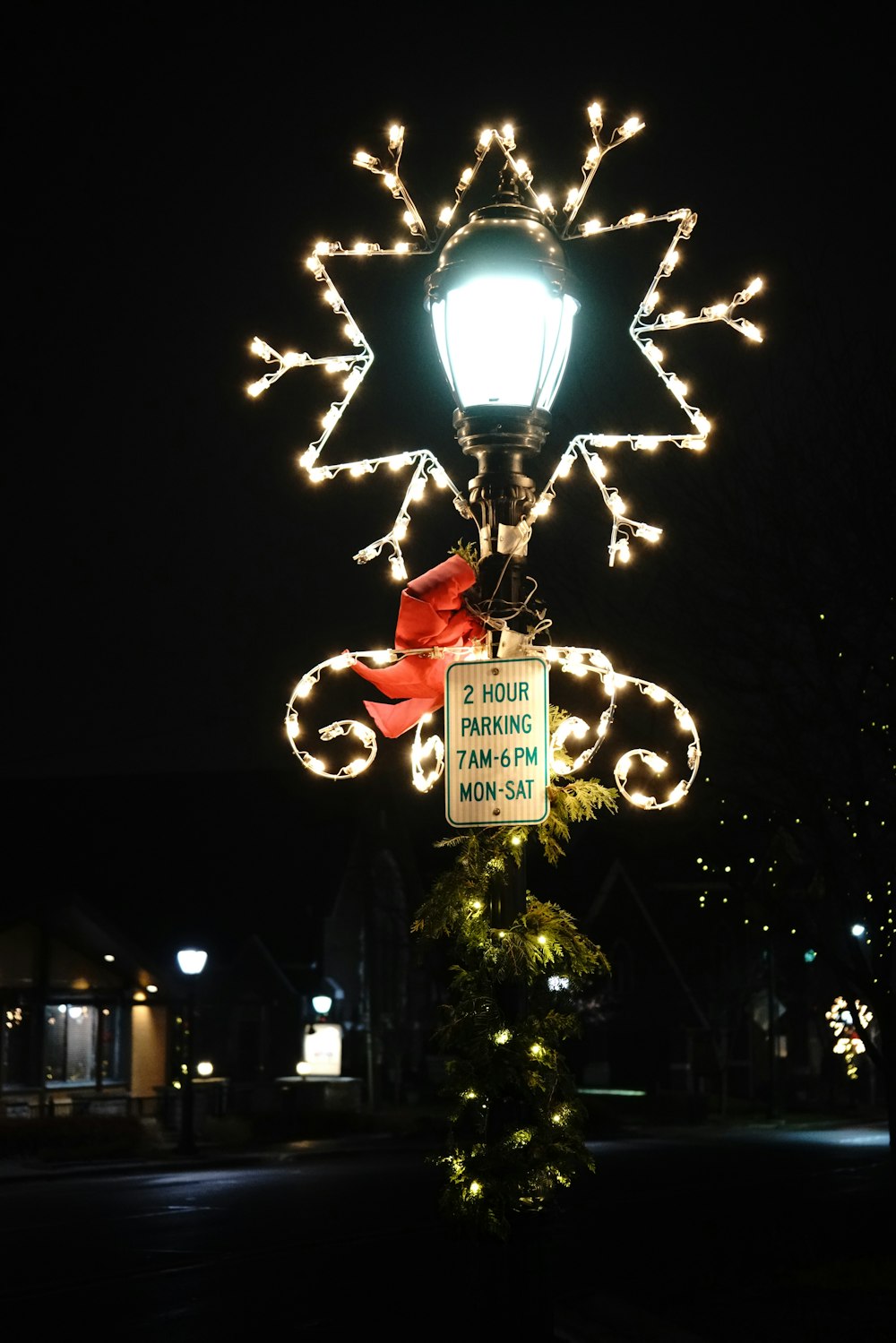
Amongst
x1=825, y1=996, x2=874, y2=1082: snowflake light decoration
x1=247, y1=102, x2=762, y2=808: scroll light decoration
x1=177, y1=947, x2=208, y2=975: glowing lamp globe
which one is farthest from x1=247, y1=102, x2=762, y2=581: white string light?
x1=177, y1=947, x2=208, y2=975: glowing lamp globe

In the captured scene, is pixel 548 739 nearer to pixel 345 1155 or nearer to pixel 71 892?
pixel 345 1155

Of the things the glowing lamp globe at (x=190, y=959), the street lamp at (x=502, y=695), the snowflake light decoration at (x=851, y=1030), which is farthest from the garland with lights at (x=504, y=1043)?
the glowing lamp globe at (x=190, y=959)

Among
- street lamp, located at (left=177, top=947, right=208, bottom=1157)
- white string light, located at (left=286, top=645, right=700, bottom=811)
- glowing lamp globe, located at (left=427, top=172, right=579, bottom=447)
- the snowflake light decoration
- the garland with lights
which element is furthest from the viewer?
street lamp, located at (left=177, top=947, right=208, bottom=1157)

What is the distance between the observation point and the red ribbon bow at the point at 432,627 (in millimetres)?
6773

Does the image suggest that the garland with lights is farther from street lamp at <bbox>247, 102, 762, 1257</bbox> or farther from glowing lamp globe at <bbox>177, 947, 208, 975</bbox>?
glowing lamp globe at <bbox>177, 947, 208, 975</bbox>

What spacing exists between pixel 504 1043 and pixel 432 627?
170 centimetres

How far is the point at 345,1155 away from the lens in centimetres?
3164

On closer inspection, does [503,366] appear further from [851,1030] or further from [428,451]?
[851,1030]

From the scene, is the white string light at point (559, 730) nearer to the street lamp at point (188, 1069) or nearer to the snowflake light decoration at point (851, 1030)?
the snowflake light decoration at point (851, 1030)

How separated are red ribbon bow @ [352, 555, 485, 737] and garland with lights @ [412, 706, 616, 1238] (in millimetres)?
733

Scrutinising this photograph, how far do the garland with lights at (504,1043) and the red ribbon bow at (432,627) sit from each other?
733mm

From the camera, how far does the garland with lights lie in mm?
6129

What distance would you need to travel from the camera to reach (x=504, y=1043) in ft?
20.4

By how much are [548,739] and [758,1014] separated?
203ft
